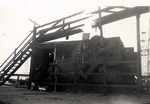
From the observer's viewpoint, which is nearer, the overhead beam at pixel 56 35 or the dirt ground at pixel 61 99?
the dirt ground at pixel 61 99

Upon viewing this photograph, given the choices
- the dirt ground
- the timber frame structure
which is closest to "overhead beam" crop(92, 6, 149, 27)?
the timber frame structure

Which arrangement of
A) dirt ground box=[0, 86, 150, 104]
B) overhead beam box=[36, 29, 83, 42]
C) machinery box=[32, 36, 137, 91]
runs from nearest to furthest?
dirt ground box=[0, 86, 150, 104], machinery box=[32, 36, 137, 91], overhead beam box=[36, 29, 83, 42]

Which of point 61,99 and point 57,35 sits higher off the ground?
point 57,35

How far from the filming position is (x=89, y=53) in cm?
963

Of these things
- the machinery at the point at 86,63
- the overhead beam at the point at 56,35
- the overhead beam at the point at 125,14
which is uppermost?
the overhead beam at the point at 125,14

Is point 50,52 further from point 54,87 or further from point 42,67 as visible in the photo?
point 54,87

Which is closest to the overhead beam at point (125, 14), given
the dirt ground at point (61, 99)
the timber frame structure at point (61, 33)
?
the timber frame structure at point (61, 33)

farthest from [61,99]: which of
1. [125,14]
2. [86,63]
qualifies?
[125,14]

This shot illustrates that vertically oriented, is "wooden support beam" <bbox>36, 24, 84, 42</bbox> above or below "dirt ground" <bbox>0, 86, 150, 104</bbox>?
above

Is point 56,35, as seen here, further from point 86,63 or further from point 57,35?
point 86,63

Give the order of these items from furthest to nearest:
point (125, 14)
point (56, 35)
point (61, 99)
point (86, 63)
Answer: point (56, 35), point (125, 14), point (86, 63), point (61, 99)

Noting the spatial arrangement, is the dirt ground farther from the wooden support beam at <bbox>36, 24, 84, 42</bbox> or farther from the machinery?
the wooden support beam at <bbox>36, 24, 84, 42</bbox>

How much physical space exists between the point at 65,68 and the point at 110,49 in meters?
3.75

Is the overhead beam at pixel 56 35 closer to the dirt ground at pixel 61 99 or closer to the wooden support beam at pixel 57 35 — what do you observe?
the wooden support beam at pixel 57 35
